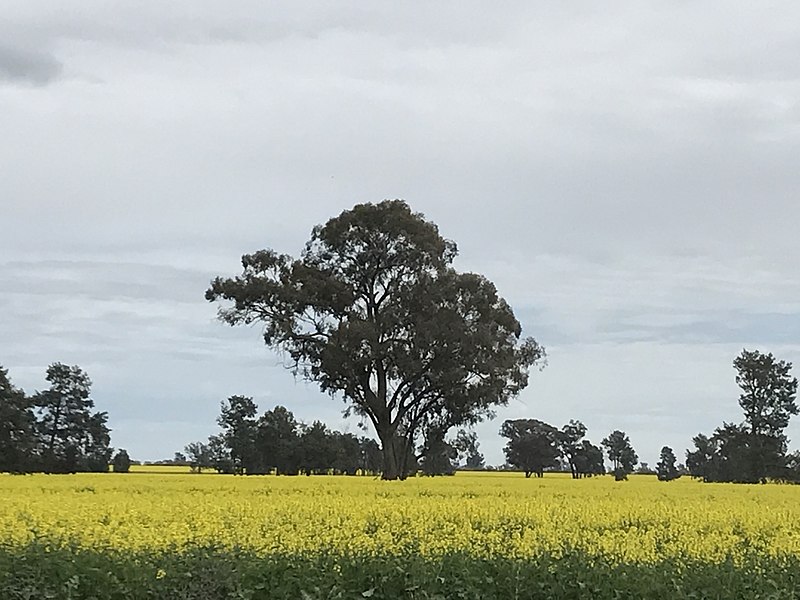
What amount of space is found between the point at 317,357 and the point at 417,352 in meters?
3.63

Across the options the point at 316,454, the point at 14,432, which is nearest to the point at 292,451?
the point at 316,454

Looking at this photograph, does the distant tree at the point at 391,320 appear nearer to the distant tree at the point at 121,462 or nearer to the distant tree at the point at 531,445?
the distant tree at the point at 121,462

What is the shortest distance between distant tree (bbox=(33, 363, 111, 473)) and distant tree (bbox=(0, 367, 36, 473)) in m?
3.75

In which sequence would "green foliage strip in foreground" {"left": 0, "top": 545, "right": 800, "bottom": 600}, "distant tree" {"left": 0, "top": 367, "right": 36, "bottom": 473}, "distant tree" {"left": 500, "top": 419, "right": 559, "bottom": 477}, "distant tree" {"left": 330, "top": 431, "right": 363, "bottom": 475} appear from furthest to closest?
"distant tree" {"left": 500, "top": 419, "right": 559, "bottom": 477}
"distant tree" {"left": 330, "top": 431, "right": 363, "bottom": 475}
"distant tree" {"left": 0, "top": 367, "right": 36, "bottom": 473}
"green foliage strip in foreground" {"left": 0, "top": 545, "right": 800, "bottom": 600}

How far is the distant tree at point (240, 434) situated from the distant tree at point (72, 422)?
25.6 feet

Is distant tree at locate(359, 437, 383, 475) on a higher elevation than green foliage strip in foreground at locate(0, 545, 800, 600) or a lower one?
higher

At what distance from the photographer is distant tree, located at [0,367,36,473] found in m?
49.9

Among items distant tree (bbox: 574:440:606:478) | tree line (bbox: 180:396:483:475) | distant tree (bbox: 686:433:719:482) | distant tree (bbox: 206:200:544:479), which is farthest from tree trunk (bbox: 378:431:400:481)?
distant tree (bbox: 574:440:606:478)

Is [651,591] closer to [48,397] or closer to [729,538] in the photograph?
[729,538]

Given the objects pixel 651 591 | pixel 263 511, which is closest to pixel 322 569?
pixel 651 591

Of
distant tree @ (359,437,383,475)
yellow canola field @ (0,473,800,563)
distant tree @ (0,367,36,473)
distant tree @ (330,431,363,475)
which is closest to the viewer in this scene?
yellow canola field @ (0,473,800,563)

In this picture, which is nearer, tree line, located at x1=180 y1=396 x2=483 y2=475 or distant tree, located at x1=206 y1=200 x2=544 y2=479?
distant tree, located at x1=206 y1=200 x2=544 y2=479

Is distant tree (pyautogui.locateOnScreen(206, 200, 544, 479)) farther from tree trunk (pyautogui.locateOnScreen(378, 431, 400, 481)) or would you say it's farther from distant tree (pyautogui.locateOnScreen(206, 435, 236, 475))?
distant tree (pyautogui.locateOnScreen(206, 435, 236, 475))

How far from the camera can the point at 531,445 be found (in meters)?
86.8
